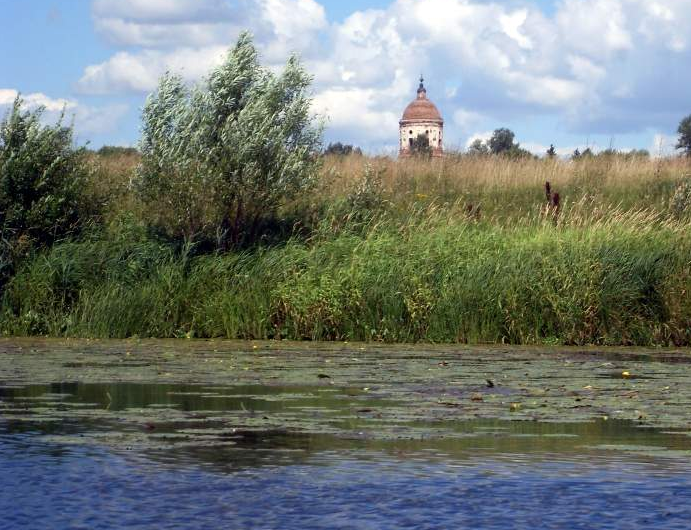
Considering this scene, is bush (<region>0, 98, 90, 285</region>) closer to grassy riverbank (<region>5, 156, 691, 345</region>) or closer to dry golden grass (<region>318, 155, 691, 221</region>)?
grassy riverbank (<region>5, 156, 691, 345</region>)

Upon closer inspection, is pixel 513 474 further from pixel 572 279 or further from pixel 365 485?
pixel 572 279

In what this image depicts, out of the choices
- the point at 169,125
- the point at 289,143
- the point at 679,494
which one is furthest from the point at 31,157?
the point at 679,494

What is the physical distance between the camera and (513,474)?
307 inches

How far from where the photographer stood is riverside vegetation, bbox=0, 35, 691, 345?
18.0m

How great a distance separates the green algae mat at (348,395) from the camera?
9.42 meters

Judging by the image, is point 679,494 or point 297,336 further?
point 297,336

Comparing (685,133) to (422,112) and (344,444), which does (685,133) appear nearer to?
(344,444)

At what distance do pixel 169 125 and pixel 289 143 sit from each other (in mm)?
2304

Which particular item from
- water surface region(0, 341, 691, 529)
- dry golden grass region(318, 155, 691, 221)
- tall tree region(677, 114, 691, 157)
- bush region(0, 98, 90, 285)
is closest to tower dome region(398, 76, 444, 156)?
tall tree region(677, 114, 691, 157)

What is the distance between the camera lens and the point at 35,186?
2161 centimetres

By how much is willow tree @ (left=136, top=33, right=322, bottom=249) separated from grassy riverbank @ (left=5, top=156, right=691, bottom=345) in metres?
0.78

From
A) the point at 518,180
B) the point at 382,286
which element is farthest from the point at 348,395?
the point at 518,180

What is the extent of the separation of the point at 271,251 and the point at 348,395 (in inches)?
352

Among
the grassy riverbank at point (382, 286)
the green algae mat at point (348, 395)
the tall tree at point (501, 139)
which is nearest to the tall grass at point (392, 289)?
the grassy riverbank at point (382, 286)
